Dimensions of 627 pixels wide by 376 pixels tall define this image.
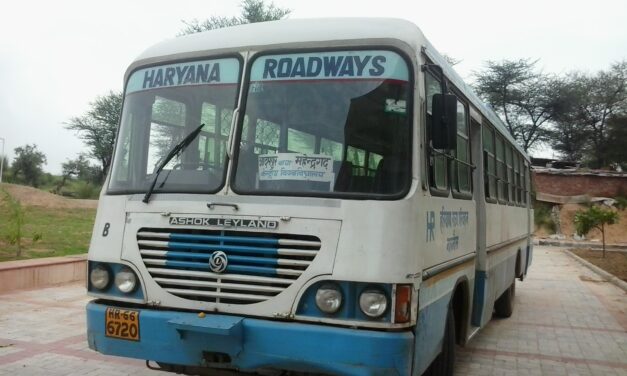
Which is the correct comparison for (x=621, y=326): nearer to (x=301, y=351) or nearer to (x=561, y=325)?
(x=561, y=325)

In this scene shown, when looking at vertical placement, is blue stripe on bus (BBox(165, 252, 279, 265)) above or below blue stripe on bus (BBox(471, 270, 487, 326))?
above

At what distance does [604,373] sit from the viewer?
256 inches

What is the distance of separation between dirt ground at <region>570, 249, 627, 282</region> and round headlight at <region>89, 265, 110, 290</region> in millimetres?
14955

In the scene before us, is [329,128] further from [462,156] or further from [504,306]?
[504,306]

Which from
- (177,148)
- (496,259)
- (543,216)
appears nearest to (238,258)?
(177,148)

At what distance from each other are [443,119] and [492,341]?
4794 millimetres

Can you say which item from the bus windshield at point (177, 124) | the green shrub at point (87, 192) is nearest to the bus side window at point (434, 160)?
the bus windshield at point (177, 124)

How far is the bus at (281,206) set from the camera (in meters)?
3.63

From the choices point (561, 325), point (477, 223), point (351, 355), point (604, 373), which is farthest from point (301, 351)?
point (561, 325)

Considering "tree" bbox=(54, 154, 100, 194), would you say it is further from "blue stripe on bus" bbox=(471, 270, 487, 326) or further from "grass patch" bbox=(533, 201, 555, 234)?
"blue stripe on bus" bbox=(471, 270, 487, 326)

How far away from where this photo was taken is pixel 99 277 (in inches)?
167

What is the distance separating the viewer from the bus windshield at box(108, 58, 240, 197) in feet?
13.6

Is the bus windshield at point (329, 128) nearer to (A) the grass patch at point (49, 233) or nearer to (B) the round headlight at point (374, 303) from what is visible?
(B) the round headlight at point (374, 303)

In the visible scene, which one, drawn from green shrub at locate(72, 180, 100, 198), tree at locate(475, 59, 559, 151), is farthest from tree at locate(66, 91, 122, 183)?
tree at locate(475, 59, 559, 151)
